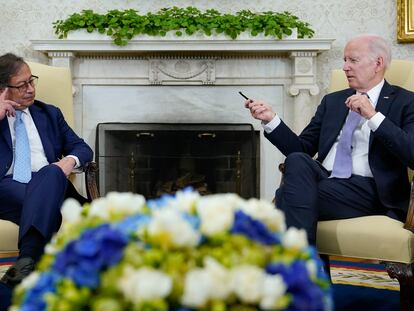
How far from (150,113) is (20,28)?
1.15 meters

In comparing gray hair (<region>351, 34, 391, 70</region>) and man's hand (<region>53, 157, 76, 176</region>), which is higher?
gray hair (<region>351, 34, 391, 70</region>)

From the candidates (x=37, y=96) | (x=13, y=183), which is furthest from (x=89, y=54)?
(x=13, y=183)

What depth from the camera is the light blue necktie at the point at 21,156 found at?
286cm

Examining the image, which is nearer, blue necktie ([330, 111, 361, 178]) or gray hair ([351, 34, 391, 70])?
blue necktie ([330, 111, 361, 178])

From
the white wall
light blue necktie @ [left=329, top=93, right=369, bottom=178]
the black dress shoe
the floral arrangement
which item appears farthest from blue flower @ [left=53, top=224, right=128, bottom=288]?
the white wall

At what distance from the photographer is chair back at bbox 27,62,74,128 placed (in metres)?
3.38

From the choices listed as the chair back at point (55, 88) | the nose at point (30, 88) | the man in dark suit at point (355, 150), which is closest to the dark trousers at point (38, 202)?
the nose at point (30, 88)

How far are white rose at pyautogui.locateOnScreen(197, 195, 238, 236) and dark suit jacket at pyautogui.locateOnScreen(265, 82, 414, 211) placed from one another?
155 centimetres

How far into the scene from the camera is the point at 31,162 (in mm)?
2959

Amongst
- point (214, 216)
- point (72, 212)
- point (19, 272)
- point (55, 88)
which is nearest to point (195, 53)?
point (55, 88)

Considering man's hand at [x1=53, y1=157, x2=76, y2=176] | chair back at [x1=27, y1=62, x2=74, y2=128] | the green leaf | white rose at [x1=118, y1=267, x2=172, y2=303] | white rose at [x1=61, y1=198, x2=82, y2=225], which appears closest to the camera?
white rose at [x1=118, y1=267, x2=172, y2=303]

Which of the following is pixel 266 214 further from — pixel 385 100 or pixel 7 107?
pixel 7 107

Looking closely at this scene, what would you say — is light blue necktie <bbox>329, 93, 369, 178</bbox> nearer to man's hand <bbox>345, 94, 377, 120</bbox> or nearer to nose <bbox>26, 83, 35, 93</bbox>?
man's hand <bbox>345, 94, 377, 120</bbox>

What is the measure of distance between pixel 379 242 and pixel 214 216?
4.69ft
